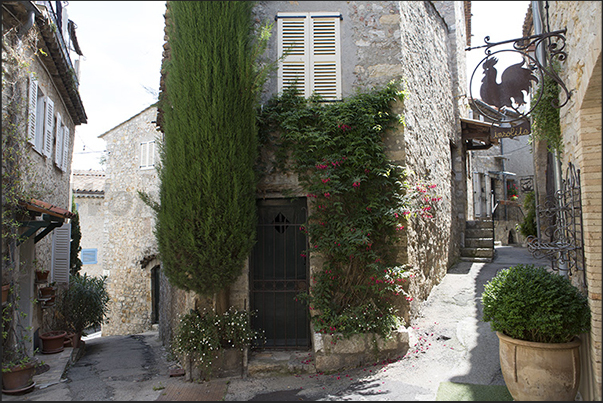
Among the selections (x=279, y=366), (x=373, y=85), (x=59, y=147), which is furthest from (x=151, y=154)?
(x=279, y=366)

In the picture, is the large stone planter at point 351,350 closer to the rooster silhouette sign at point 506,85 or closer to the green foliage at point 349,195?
the green foliage at point 349,195

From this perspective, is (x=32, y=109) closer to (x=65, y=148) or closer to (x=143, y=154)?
(x=65, y=148)

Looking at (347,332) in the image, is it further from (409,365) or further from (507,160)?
(507,160)

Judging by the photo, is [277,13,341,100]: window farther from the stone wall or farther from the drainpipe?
the stone wall

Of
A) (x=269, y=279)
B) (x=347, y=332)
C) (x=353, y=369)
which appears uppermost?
(x=269, y=279)

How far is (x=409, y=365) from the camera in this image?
17.4 ft

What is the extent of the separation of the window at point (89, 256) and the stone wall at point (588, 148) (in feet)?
56.0

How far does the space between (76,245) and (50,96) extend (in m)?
5.08

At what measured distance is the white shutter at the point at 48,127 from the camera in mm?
7816

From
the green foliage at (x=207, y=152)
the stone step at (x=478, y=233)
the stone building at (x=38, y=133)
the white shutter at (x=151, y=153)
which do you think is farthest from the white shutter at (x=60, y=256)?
the stone step at (x=478, y=233)

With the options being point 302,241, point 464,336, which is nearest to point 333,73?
point 302,241

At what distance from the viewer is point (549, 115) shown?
465 centimetres

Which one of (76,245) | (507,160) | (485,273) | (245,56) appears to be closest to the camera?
(245,56)

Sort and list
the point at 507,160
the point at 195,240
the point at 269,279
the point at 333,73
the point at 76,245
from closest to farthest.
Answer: the point at 195,240
the point at 269,279
the point at 333,73
the point at 76,245
the point at 507,160
